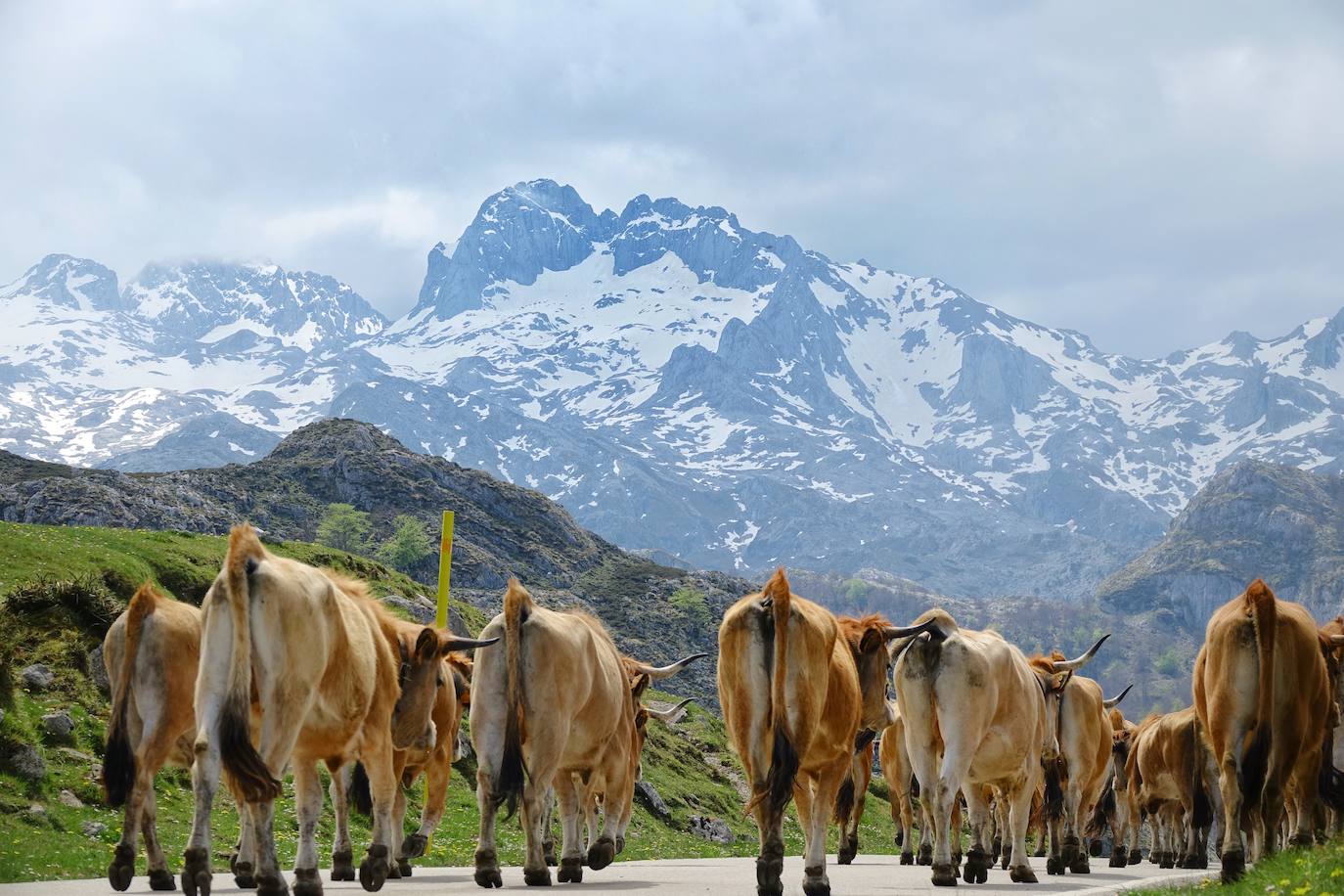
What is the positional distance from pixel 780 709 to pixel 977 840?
5.30m

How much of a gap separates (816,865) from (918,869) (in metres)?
7.46

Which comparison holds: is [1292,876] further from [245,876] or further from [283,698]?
[245,876]

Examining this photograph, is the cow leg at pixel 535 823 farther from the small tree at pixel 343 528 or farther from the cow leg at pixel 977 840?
the small tree at pixel 343 528

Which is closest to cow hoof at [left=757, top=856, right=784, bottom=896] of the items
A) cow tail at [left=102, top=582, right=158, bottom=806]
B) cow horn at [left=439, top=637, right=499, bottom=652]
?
cow horn at [left=439, top=637, right=499, bottom=652]

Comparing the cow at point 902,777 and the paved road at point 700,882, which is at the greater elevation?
the cow at point 902,777

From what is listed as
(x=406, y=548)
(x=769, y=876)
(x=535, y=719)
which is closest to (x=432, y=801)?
(x=535, y=719)

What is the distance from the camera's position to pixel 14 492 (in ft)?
356

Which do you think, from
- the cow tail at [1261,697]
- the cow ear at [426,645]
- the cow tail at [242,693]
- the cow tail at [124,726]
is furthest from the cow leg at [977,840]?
the cow tail at [124,726]

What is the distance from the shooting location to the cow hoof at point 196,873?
1132 cm

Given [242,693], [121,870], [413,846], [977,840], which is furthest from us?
[977,840]

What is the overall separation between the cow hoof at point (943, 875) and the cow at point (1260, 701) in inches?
118

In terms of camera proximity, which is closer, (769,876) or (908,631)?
(769,876)

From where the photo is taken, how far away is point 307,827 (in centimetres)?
1327

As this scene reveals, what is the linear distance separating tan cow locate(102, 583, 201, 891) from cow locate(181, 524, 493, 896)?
4.08 feet
